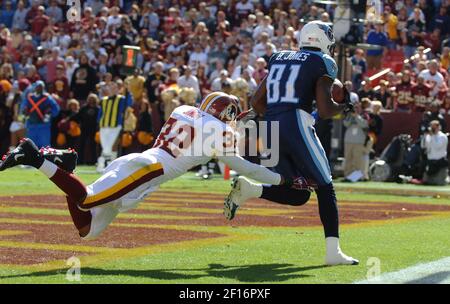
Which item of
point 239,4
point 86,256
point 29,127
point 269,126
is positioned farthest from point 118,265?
point 239,4

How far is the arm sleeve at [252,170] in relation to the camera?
25.2 ft

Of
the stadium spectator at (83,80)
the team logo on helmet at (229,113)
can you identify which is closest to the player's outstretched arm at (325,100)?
the team logo on helmet at (229,113)

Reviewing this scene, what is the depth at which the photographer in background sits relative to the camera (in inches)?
699

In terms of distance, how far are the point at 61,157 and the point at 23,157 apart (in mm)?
456

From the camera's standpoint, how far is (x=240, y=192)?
7605 millimetres

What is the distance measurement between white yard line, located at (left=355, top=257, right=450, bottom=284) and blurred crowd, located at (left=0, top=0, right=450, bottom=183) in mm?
11422

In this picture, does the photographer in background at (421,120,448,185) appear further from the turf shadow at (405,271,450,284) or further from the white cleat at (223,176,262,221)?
the turf shadow at (405,271,450,284)

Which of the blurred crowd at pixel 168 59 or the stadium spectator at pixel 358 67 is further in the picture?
the stadium spectator at pixel 358 67

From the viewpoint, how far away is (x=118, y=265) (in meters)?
7.02

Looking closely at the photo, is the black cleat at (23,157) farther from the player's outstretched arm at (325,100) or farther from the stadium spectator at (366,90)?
the stadium spectator at (366,90)

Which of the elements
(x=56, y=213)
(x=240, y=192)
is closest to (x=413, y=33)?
(x=56, y=213)

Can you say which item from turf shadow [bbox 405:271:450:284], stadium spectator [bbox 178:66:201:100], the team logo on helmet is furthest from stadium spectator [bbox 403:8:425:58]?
turf shadow [bbox 405:271:450:284]

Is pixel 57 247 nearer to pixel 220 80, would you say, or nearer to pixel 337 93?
pixel 337 93

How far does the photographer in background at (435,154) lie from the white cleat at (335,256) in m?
10.8
